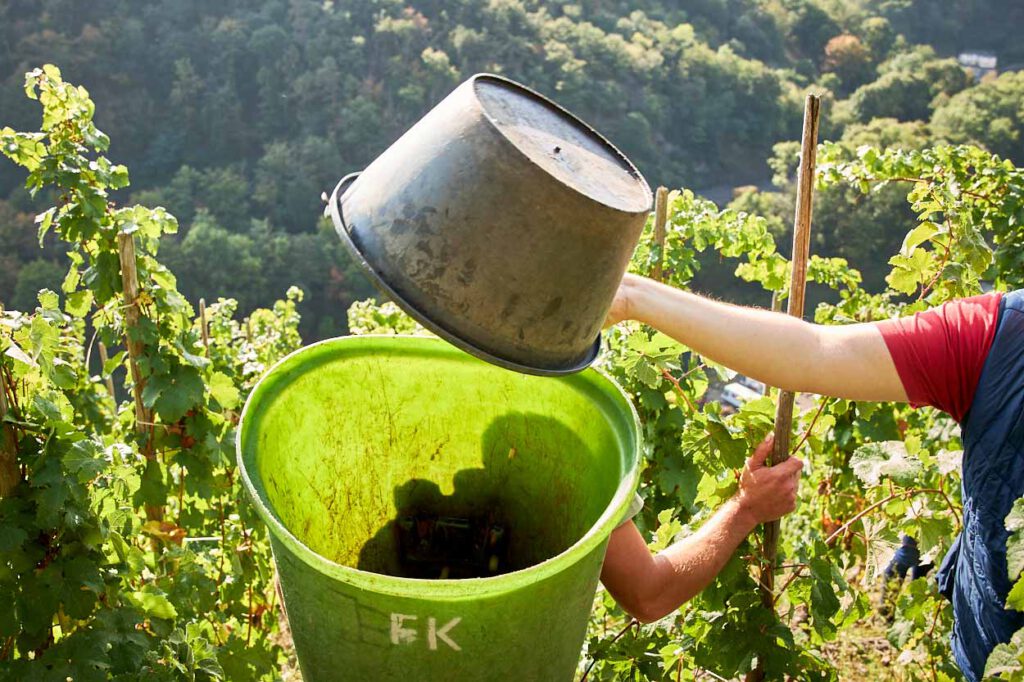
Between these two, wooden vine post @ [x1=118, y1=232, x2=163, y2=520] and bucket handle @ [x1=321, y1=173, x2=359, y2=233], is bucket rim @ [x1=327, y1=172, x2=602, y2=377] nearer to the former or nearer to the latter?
bucket handle @ [x1=321, y1=173, x2=359, y2=233]

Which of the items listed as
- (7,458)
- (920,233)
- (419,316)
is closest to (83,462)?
(7,458)

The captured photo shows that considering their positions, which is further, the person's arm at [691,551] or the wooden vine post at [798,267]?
the person's arm at [691,551]

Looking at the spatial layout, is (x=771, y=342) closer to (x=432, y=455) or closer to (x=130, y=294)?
(x=432, y=455)

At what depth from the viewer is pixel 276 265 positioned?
3112cm

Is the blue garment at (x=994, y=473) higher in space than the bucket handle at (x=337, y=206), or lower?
lower

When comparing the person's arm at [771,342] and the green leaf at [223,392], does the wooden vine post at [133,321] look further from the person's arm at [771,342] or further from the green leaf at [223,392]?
the person's arm at [771,342]

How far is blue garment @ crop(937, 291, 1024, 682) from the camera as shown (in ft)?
5.42

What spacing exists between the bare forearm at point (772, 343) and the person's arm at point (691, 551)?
226mm

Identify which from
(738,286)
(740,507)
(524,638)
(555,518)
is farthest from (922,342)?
(738,286)

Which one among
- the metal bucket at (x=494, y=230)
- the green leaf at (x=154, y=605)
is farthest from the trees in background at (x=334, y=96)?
the metal bucket at (x=494, y=230)

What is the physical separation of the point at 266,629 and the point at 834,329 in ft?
10.9

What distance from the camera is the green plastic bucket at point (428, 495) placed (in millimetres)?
1292

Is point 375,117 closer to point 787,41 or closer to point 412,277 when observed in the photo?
point 787,41

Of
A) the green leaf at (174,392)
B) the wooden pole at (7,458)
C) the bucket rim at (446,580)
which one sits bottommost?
the green leaf at (174,392)
